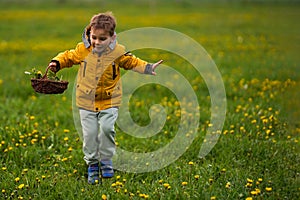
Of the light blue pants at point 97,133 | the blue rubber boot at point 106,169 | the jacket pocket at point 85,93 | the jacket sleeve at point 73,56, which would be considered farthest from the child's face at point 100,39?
the blue rubber boot at point 106,169

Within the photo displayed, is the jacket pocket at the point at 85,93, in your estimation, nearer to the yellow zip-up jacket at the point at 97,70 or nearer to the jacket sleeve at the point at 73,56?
the yellow zip-up jacket at the point at 97,70

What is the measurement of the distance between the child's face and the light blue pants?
2.28 ft

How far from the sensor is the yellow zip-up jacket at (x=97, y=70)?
4.99 metres

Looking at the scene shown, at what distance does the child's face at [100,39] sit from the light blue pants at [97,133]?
69 centimetres

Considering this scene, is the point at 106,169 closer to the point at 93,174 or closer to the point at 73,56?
the point at 93,174

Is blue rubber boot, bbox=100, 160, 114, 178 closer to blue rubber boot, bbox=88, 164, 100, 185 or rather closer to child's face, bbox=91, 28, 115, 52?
blue rubber boot, bbox=88, 164, 100, 185

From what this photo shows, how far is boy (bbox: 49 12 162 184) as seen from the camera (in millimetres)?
4973

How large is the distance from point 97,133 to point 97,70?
0.73 meters

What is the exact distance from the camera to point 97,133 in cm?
520

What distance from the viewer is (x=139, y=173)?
16.8ft

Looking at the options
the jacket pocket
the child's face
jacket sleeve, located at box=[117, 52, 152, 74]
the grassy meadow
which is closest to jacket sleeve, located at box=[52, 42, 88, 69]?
the child's face

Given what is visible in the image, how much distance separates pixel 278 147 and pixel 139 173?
5.85 ft

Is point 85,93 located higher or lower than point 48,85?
lower

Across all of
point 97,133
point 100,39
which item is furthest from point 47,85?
point 97,133
